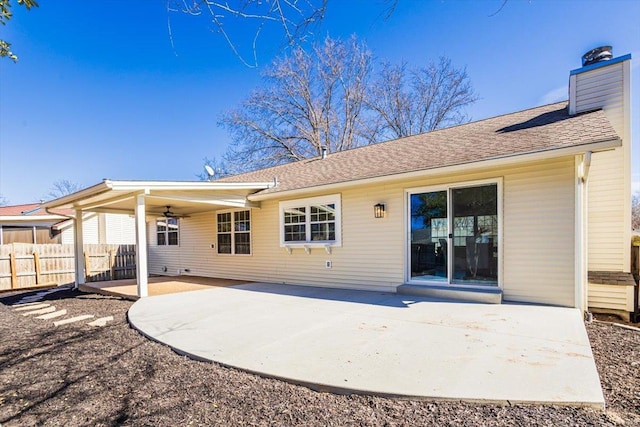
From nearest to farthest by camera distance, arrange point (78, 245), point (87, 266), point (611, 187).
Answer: point (611, 187) → point (78, 245) → point (87, 266)

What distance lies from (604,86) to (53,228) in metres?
20.0

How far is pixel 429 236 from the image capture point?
21.8 feet

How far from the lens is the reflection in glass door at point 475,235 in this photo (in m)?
5.98

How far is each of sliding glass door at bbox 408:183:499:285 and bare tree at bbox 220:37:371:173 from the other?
1316 centimetres

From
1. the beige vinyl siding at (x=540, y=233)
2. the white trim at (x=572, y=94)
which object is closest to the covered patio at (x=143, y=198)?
the beige vinyl siding at (x=540, y=233)

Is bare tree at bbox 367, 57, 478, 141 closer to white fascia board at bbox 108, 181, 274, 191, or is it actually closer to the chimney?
the chimney

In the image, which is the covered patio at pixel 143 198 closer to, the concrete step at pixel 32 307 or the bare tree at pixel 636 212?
the concrete step at pixel 32 307

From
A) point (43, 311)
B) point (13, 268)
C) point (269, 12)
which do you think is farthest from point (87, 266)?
point (269, 12)

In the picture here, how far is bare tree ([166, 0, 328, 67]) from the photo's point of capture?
8.97 feet

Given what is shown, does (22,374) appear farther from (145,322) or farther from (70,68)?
(70,68)

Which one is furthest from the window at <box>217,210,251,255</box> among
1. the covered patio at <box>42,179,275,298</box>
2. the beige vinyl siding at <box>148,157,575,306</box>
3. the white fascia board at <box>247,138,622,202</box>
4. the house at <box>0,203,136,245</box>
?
the house at <box>0,203,136,245</box>

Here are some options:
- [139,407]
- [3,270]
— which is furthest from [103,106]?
[139,407]

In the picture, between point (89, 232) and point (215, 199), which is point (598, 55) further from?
point (89, 232)

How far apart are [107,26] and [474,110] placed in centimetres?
1787
